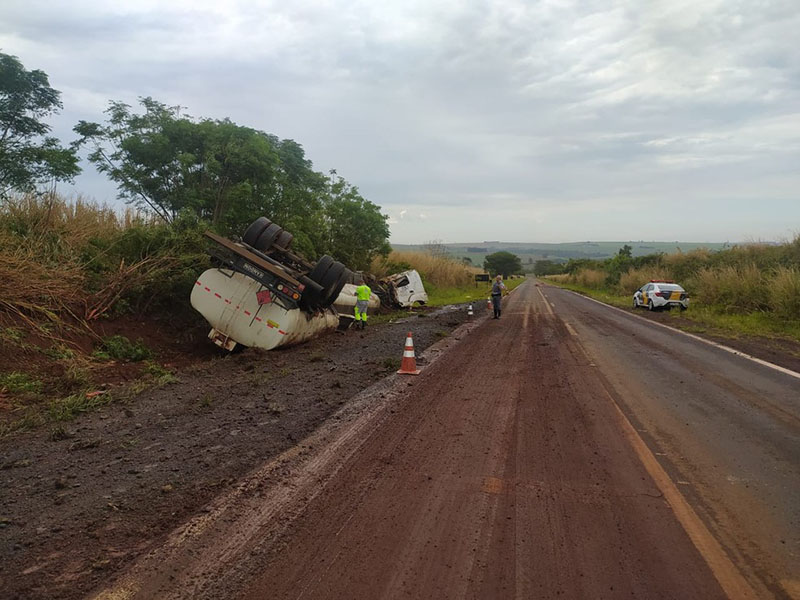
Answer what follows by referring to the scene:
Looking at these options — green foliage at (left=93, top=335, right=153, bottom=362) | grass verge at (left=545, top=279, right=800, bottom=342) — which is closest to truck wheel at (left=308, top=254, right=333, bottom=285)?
green foliage at (left=93, top=335, right=153, bottom=362)

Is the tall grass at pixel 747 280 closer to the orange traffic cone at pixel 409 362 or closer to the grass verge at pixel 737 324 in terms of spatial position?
the grass verge at pixel 737 324

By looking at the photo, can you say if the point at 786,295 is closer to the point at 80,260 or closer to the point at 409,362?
the point at 409,362

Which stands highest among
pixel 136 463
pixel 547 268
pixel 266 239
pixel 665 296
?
pixel 266 239

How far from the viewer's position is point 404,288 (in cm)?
2236

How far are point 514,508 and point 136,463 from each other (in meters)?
3.38

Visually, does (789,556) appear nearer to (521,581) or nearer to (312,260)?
(521,581)

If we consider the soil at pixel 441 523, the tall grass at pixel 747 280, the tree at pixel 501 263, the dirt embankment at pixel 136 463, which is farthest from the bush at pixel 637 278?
the tree at pixel 501 263

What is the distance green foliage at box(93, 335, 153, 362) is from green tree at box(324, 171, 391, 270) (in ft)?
43.5

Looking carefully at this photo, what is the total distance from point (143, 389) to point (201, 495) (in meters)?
4.19

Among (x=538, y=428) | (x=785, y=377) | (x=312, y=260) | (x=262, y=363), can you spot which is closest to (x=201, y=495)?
(x=538, y=428)

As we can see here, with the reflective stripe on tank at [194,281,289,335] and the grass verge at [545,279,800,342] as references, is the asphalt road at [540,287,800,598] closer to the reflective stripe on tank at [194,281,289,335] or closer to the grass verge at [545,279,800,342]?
the grass verge at [545,279,800,342]

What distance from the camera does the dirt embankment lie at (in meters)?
3.01

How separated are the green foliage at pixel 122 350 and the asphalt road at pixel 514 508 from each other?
18.3 feet

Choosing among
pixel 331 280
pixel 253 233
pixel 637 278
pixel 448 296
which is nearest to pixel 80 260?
pixel 253 233
